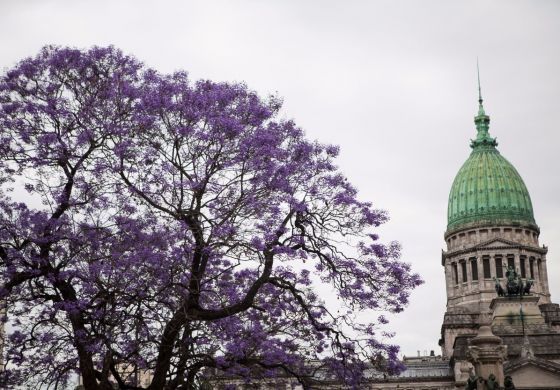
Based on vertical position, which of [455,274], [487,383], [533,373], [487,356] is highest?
[455,274]

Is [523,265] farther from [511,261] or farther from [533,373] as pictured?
[533,373]

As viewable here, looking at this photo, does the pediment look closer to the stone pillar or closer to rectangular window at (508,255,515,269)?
rectangular window at (508,255,515,269)

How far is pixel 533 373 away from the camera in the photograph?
69.3 meters

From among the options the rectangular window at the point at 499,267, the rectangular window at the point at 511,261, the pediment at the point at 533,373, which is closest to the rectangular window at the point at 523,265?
the rectangular window at the point at 511,261

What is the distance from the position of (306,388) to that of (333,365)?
4.27 ft

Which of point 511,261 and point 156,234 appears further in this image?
point 511,261

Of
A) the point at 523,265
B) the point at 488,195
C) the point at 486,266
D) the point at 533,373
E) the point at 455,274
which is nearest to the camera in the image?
the point at 533,373

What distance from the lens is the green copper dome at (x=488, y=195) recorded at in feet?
334

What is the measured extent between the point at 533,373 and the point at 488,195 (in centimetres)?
3674

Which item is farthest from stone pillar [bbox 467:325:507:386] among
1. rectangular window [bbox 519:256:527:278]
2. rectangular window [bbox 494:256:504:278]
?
rectangular window [bbox 519:256:527:278]

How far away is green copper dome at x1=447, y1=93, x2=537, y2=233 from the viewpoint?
334ft

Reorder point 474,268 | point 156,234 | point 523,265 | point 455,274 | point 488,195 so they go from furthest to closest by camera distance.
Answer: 1. point 488,195
2. point 455,274
3. point 474,268
4. point 523,265
5. point 156,234

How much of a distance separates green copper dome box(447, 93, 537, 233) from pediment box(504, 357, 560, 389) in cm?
3324

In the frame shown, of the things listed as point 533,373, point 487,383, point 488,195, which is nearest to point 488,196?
point 488,195
